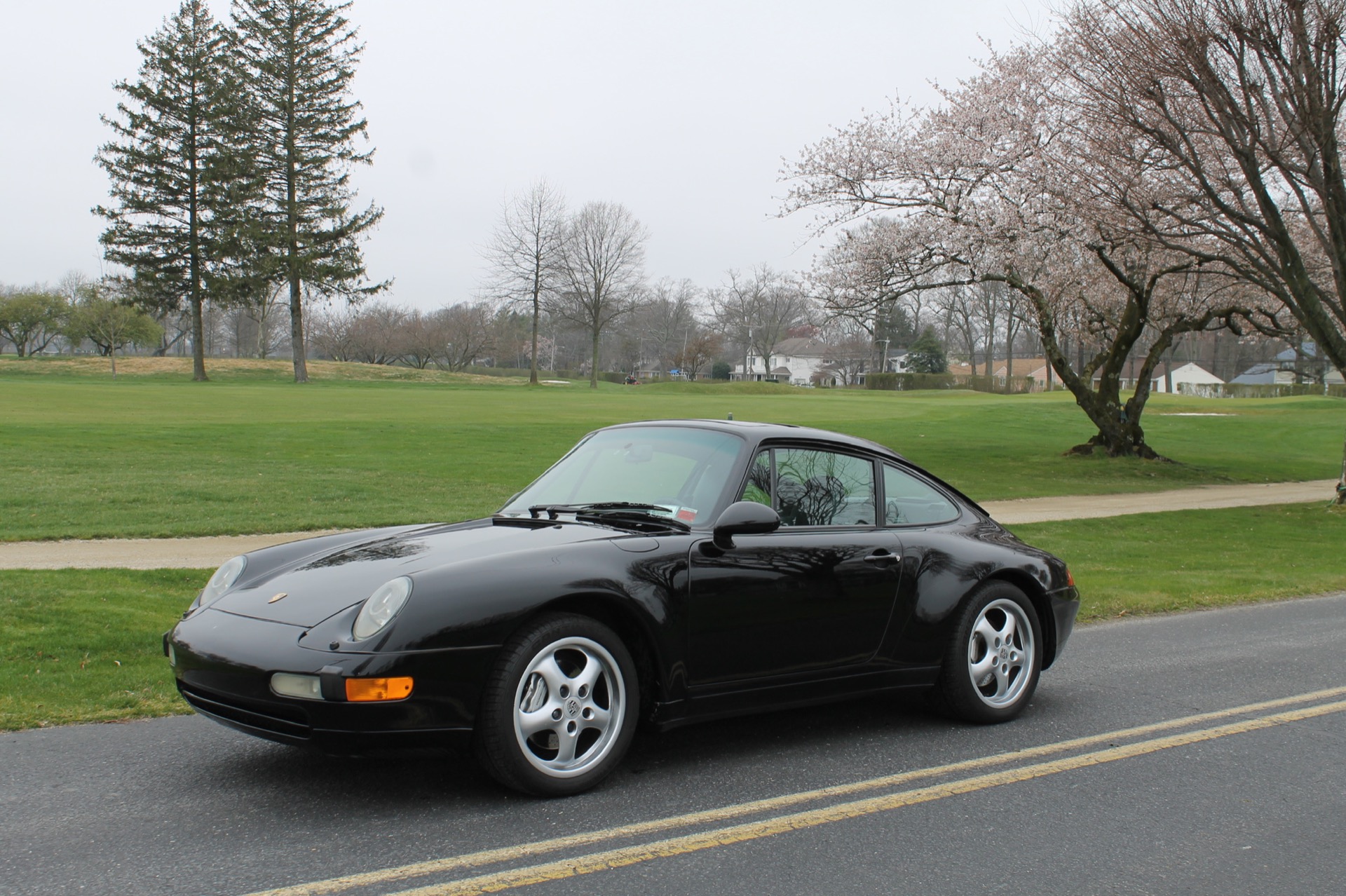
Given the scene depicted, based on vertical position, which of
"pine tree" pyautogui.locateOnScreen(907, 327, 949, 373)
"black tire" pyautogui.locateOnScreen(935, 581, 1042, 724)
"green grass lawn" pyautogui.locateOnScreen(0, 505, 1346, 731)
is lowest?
"green grass lawn" pyautogui.locateOnScreen(0, 505, 1346, 731)

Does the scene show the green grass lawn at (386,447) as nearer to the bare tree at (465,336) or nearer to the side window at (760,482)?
the side window at (760,482)

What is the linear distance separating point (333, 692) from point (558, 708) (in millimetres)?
830

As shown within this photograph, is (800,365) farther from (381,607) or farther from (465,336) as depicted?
(381,607)

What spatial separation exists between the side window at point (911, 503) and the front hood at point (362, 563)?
1.61 m

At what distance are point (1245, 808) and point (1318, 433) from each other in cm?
4594

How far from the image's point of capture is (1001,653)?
5.63 metres

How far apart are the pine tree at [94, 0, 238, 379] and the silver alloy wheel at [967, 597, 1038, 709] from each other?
59.0 metres

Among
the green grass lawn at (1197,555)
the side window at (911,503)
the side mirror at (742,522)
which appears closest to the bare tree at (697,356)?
the green grass lawn at (1197,555)

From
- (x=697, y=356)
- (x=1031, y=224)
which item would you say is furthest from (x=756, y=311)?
(x=1031, y=224)

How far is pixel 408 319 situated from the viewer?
112000 millimetres

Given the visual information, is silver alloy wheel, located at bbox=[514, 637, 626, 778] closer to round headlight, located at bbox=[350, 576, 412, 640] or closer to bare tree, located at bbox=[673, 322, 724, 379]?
round headlight, located at bbox=[350, 576, 412, 640]

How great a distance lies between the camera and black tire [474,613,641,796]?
4008 mm

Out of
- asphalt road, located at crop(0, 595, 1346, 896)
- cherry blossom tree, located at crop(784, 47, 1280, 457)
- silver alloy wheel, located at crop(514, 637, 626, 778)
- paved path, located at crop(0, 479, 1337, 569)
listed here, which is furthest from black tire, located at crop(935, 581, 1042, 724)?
cherry blossom tree, located at crop(784, 47, 1280, 457)

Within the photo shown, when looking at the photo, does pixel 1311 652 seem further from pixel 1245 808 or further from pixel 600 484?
pixel 600 484
